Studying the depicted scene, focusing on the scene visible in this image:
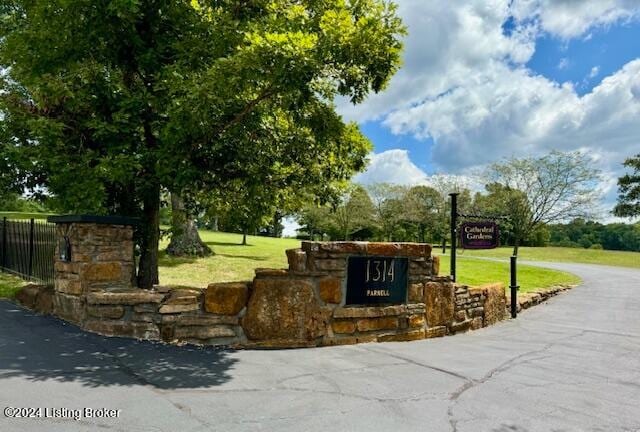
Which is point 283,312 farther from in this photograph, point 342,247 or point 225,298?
point 342,247

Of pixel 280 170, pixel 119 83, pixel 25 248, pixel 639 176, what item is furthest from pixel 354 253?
pixel 639 176

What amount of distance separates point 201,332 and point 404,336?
127 inches

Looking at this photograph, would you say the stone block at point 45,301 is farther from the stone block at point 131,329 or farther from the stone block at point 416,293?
the stone block at point 416,293

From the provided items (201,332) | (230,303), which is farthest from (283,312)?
(201,332)

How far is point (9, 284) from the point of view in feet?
35.8

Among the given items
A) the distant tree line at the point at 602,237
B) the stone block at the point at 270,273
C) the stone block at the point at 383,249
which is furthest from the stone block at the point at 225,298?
the distant tree line at the point at 602,237

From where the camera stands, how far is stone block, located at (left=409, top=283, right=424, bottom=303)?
7.78 m

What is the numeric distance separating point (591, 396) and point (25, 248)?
40.0ft

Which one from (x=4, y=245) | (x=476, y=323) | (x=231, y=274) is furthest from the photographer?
(x=231, y=274)

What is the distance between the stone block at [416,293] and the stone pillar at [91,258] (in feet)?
14.1

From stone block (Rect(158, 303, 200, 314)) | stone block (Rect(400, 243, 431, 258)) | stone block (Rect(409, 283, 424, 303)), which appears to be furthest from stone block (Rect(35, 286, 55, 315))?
stone block (Rect(409, 283, 424, 303))

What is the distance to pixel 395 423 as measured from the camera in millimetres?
4027

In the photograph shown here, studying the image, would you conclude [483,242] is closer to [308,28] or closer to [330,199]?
[330,199]

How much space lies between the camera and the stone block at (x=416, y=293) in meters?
7.78
